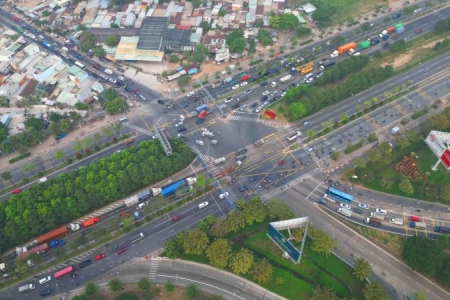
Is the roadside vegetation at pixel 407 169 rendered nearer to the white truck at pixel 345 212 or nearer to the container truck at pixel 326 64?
the white truck at pixel 345 212

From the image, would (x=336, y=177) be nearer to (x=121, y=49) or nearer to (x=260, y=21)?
(x=260, y=21)

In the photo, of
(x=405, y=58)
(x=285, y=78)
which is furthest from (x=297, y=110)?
(x=405, y=58)

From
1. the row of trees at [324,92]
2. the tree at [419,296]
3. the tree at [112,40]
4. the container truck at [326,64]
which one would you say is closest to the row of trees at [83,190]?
the row of trees at [324,92]

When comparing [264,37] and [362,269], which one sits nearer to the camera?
[362,269]

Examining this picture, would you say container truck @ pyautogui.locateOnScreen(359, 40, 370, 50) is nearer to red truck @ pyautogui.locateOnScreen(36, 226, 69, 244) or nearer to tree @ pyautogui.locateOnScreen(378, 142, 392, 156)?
tree @ pyautogui.locateOnScreen(378, 142, 392, 156)

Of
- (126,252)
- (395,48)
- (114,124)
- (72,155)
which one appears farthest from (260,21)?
(126,252)

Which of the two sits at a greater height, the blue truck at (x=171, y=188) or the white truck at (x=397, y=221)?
the white truck at (x=397, y=221)

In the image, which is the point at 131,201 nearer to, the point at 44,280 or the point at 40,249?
the point at 40,249
